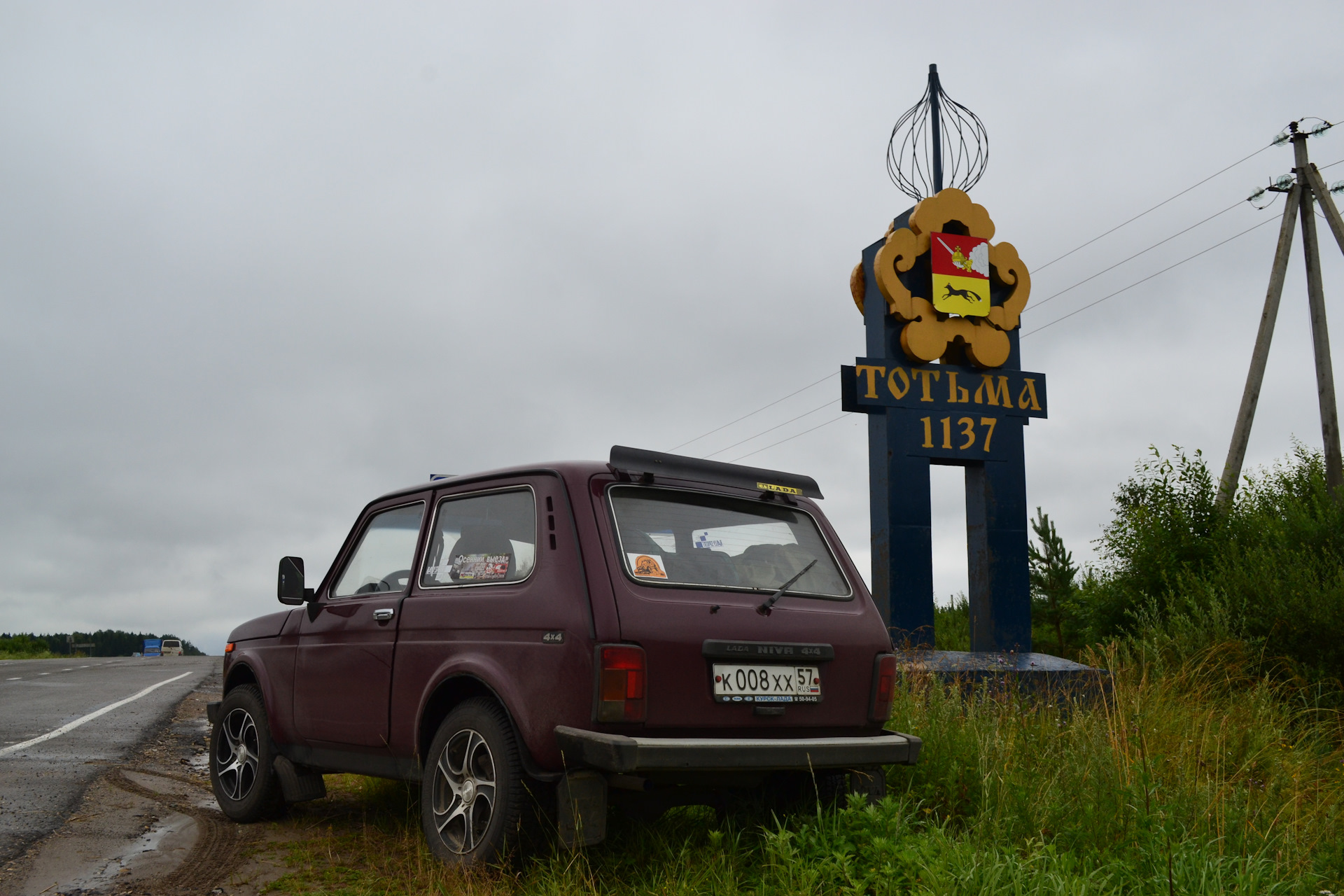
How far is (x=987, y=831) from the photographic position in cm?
492

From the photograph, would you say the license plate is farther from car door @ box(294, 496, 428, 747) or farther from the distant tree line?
the distant tree line

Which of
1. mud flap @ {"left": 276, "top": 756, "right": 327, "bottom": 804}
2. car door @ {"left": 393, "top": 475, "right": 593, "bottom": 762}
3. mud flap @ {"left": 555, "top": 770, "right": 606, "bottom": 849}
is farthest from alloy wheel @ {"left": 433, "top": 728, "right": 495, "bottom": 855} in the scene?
mud flap @ {"left": 276, "top": 756, "right": 327, "bottom": 804}

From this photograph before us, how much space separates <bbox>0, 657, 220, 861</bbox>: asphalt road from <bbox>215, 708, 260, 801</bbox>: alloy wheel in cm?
86

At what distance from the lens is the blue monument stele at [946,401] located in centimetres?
1177

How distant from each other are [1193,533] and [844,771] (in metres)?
13.7

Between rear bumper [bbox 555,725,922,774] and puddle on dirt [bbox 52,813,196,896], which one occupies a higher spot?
rear bumper [bbox 555,725,922,774]

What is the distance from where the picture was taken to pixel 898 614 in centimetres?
1156

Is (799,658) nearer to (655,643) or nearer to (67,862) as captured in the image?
(655,643)

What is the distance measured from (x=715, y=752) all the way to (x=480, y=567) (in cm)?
145

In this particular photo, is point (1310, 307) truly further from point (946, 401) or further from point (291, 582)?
point (291, 582)

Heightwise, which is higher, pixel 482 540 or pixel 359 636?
pixel 482 540

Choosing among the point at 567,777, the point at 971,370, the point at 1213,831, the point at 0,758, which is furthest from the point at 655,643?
the point at 971,370

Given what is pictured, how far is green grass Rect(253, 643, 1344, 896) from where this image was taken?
13.4 ft

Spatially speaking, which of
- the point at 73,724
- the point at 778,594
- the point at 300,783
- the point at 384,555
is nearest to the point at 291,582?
the point at 384,555
